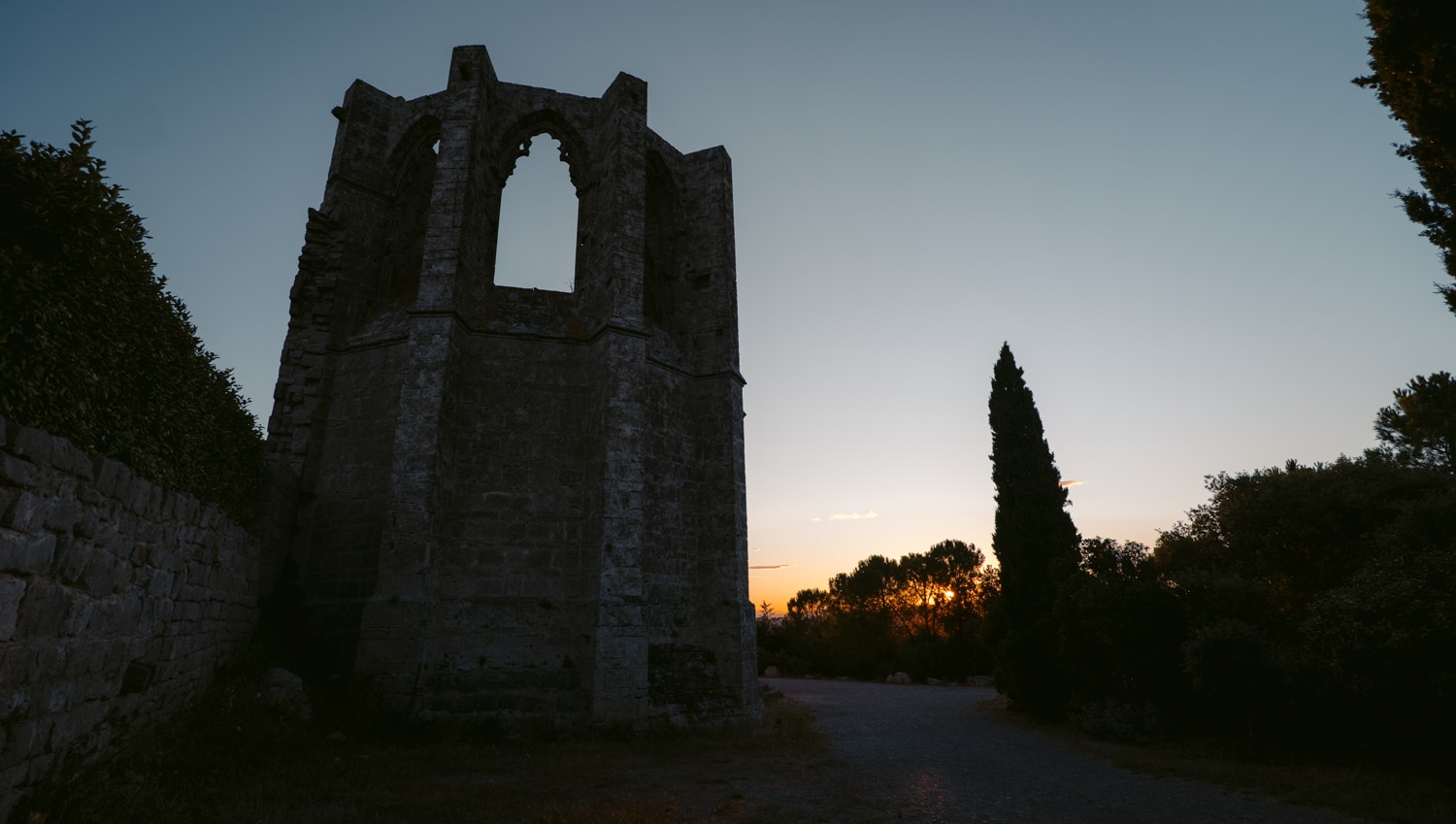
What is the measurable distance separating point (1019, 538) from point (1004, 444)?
240 cm

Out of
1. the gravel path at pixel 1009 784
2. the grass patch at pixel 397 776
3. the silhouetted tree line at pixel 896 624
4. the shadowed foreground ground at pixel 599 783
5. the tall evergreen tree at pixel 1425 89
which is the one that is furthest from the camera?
the silhouetted tree line at pixel 896 624

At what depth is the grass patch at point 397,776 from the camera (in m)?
5.20

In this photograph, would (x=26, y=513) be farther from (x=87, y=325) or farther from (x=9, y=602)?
(x=87, y=325)

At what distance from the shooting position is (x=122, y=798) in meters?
4.76

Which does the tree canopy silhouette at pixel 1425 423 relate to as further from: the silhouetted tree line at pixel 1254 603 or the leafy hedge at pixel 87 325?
the leafy hedge at pixel 87 325

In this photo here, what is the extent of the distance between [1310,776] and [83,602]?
1230 cm

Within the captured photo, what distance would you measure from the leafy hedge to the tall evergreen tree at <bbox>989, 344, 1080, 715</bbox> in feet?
47.7

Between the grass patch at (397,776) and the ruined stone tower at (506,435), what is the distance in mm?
911

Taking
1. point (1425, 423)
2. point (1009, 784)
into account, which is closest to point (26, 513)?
point (1009, 784)

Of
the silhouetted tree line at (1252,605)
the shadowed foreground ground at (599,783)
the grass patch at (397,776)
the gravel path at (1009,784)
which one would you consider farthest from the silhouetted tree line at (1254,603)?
the grass patch at (397,776)

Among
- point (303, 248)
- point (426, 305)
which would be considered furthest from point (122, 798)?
point (303, 248)

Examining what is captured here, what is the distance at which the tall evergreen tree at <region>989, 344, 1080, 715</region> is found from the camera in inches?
575

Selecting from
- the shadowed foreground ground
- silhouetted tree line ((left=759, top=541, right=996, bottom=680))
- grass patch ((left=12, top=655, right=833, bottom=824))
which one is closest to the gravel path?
the shadowed foreground ground

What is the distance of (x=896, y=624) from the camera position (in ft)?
112
